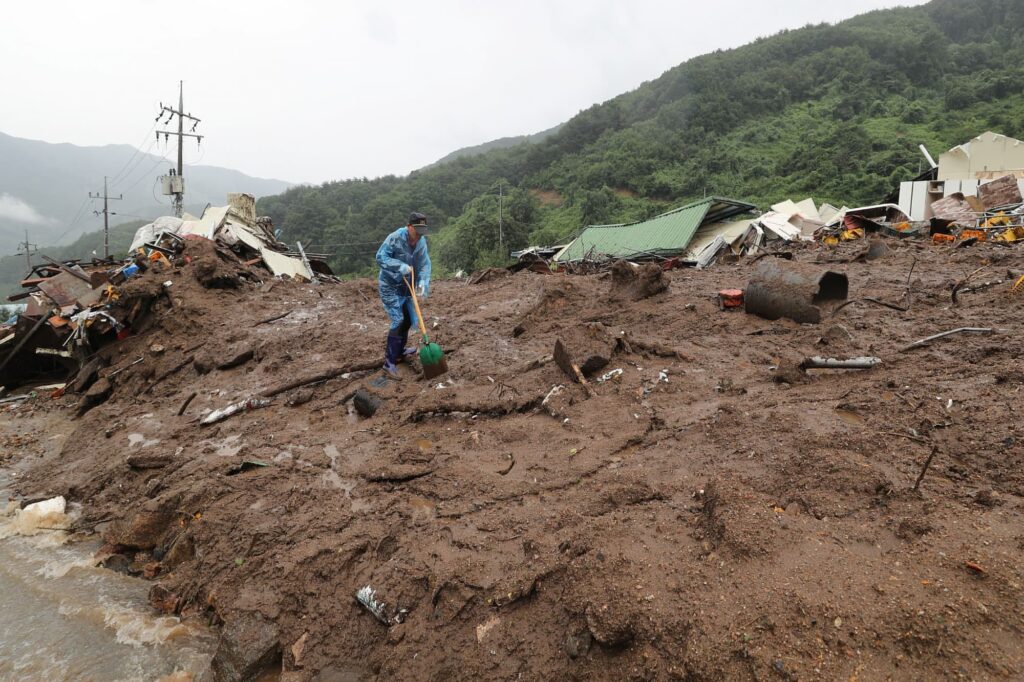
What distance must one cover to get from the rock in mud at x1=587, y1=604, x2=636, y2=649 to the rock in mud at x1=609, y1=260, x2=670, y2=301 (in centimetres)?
482

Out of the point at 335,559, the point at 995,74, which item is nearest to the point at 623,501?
the point at 335,559

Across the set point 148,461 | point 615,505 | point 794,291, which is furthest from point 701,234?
point 148,461

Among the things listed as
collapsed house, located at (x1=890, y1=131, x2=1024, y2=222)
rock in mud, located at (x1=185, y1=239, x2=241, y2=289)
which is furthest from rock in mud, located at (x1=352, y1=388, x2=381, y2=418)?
collapsed house, located at (x1=890, y1=131, x2=1024, y2=222)

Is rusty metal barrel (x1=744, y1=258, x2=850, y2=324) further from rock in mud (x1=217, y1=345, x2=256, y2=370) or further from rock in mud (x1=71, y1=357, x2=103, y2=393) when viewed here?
rock in mud (x1=71, y1=357, x2=103, y2=393)

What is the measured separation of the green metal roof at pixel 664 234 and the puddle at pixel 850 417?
12987 millimetres

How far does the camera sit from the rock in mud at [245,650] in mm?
2227

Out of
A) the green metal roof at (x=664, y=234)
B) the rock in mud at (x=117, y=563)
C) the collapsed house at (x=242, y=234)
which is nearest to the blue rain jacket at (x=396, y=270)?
the rock in mud at (x=117, y=563)

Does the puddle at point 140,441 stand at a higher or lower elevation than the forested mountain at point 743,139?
lower

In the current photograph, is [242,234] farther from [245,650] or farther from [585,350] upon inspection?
[245,650]

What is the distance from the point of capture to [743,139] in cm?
4631

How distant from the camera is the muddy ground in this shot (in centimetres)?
164

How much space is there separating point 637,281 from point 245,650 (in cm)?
543

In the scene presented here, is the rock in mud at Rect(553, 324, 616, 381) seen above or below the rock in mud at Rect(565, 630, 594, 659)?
above

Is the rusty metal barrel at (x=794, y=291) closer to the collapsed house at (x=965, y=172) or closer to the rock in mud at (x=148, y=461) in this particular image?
the rock in mud at (x=148, y=461)
